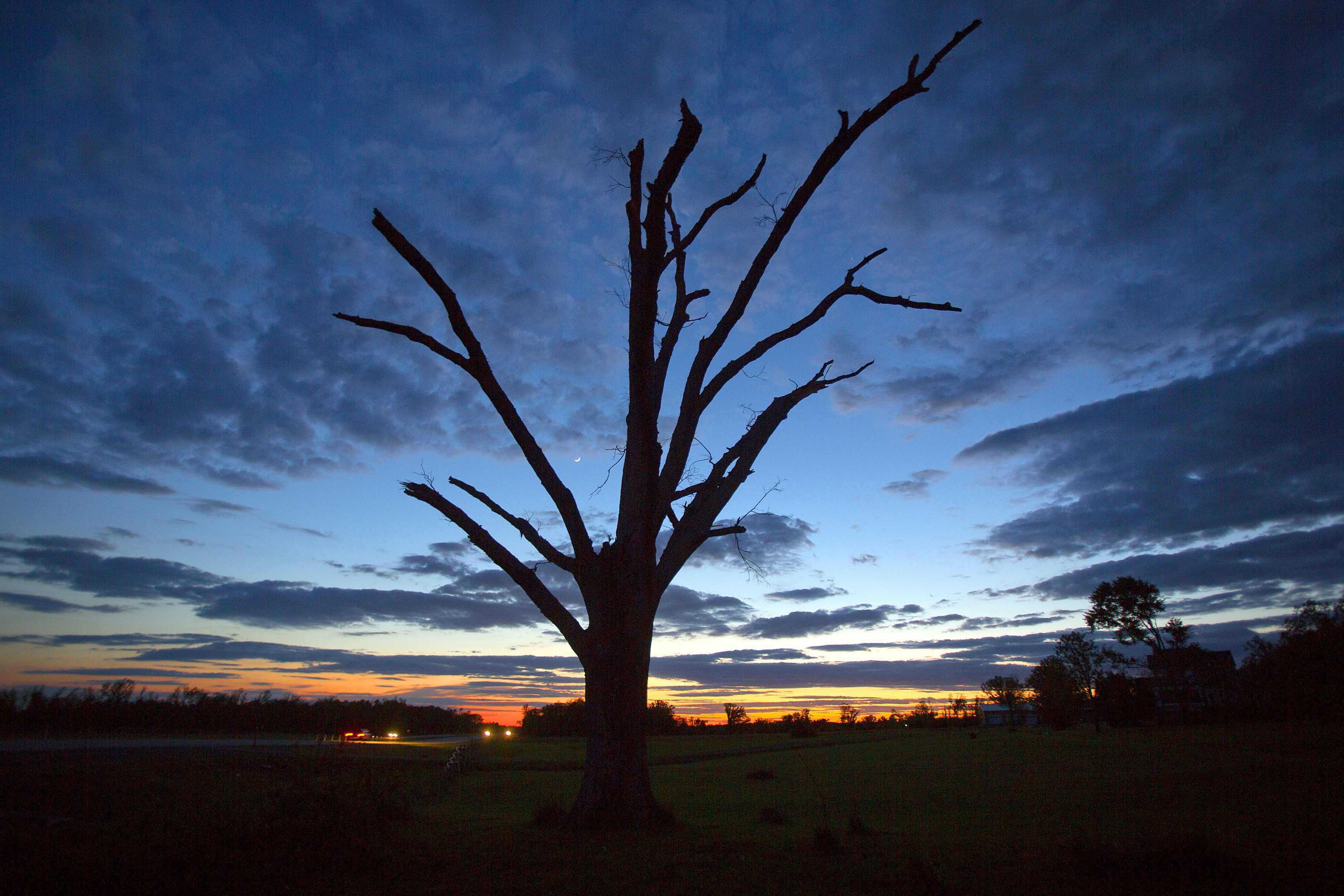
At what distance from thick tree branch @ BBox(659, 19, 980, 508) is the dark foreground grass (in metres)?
4.22

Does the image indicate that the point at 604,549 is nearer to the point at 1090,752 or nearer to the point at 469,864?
the point at 469,864

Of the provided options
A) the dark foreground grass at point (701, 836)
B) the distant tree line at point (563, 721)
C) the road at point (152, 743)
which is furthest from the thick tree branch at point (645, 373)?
the distant tree line at point (563, 721)

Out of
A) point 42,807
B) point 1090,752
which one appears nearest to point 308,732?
point 42,807

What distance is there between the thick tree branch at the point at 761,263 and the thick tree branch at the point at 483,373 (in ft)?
3.92

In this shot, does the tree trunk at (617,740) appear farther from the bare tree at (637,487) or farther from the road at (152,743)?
the road at (152,743)

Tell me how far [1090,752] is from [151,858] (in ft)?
82.8

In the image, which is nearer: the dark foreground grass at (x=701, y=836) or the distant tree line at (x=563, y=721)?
the dark foreground grass at (x=701, y=836)

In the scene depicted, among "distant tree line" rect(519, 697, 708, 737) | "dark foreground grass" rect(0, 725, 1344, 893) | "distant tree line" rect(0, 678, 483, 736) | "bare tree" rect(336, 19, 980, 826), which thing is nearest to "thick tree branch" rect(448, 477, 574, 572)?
"bare tree" rect(336, 19, 980, 826)

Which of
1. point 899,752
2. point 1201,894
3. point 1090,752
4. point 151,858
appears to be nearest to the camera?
point 1201,894

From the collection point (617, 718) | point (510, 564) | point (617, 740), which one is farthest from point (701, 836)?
point (510, 564)

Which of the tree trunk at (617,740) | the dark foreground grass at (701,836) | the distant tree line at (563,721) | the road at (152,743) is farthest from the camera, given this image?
the distant tree line at (563,721)

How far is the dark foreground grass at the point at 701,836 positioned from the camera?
15.2 feet

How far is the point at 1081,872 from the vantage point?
15.6 feet

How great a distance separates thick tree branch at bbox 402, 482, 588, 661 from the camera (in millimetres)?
7770
